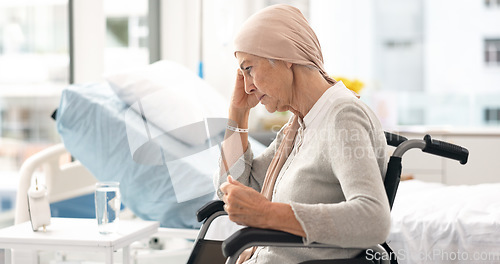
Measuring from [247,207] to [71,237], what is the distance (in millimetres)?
740

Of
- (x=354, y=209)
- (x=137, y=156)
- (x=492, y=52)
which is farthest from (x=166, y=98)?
(x=492, y=52)

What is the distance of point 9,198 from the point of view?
2.65m

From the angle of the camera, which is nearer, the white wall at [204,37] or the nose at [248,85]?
A: the nose at [248,85]

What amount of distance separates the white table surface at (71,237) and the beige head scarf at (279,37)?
688 millimetres

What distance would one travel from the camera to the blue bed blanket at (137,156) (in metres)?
2.03

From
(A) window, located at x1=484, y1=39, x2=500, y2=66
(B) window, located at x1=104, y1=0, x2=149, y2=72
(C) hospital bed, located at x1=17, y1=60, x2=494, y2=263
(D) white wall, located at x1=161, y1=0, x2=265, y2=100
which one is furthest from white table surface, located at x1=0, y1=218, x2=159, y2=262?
(A) window, located at x1=484, y1=39, x2=500, y2=66

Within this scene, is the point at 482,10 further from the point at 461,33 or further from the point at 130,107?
the point at 130,107

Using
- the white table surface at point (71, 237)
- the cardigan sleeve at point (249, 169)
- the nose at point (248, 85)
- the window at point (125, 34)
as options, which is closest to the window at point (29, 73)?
the window at point (125, 34)

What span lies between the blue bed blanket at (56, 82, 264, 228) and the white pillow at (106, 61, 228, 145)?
0.12ft

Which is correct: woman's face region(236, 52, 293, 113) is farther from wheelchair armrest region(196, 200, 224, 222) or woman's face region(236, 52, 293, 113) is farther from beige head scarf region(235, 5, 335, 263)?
wheelchair armrest region(196, 200, 224, 222)

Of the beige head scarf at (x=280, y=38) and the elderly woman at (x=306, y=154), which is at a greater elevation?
the beige head scarf at (x=280, y=38)

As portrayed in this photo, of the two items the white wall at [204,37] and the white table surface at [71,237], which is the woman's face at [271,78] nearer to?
the white table surface at [71,237]

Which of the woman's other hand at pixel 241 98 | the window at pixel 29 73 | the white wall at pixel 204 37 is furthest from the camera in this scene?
the white wall at pixel 204 37

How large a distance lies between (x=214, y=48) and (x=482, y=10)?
206 centimetres
